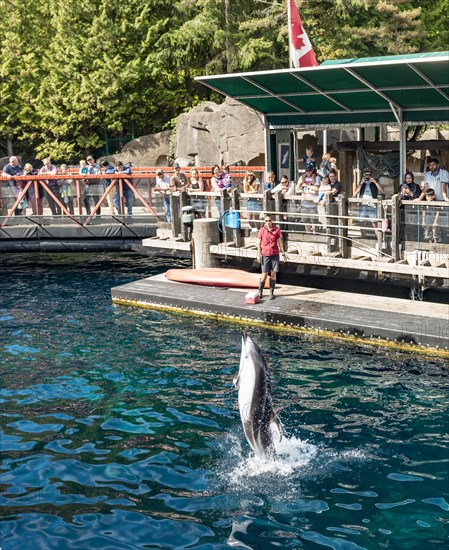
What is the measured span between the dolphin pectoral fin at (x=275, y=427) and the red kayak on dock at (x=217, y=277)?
949 centimetres

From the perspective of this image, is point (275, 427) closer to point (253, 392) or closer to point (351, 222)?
point (253, 392)

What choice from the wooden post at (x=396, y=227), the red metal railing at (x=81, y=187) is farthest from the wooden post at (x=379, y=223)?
the red metal railing at (x=81, y=187)

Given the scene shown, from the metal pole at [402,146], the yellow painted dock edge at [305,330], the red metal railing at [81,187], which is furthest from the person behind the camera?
the red metal railing at [81,187]

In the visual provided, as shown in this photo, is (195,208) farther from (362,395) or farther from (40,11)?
(40,11)

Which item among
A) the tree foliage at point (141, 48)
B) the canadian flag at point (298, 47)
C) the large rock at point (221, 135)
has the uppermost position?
the tree foliage at point (141, 48)

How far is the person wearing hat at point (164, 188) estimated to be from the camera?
26.0 meters

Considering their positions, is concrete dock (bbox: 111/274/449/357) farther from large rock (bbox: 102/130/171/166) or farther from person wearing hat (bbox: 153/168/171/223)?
large rock (bbox: 102/130/171/166)

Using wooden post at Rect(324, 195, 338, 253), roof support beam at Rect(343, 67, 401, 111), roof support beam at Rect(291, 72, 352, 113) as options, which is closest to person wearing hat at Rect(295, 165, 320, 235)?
wooden post at Rect(324, 195, 338, 253)

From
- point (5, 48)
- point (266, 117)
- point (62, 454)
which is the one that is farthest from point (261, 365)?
point (5, 48)

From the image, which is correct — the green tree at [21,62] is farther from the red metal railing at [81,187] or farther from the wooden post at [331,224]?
the wooden post at [331,224]

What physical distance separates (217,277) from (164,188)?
5880 millimetres

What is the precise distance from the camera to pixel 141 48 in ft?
149

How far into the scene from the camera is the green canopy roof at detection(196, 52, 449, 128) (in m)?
19.9

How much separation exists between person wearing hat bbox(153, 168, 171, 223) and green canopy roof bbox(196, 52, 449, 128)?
12.6 feet
